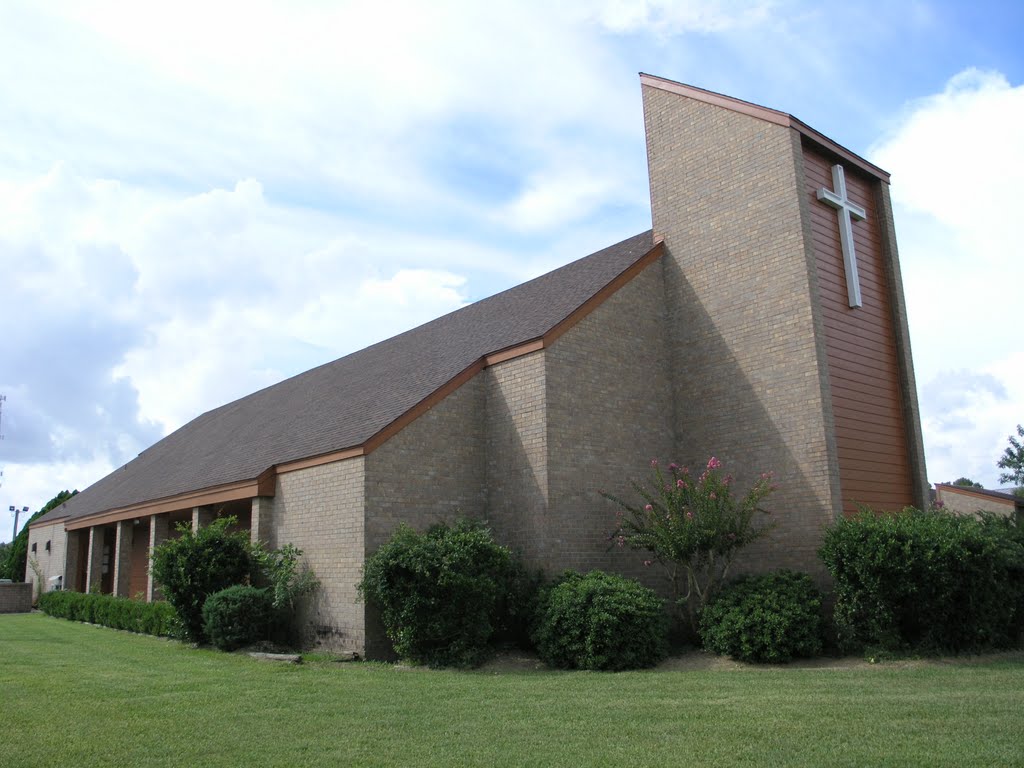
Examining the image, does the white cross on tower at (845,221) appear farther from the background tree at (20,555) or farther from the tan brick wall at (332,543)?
the background tree at (20,555)

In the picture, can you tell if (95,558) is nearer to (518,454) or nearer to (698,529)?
(518,454)

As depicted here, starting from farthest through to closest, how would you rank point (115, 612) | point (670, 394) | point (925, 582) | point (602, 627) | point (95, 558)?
point (95, 558) → point (115, 612) → point (670, 394) → point (602, 627) → point (925, 582)

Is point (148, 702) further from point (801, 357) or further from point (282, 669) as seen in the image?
point (801, 357)

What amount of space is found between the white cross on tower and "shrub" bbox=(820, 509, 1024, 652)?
5.53m

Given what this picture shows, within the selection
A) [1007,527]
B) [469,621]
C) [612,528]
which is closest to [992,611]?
[1007,527]

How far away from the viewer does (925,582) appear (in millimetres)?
11969

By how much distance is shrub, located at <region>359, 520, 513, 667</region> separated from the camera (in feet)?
43.0

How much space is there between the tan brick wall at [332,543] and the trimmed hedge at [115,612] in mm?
3689

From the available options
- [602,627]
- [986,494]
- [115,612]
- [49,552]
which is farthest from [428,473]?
[49,552]

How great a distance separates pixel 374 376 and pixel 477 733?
591 inches

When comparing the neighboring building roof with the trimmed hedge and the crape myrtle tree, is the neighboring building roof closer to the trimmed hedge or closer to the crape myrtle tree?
the crape myrtle tree

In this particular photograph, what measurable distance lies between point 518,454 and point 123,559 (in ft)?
49.2

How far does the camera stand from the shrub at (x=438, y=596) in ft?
43.0

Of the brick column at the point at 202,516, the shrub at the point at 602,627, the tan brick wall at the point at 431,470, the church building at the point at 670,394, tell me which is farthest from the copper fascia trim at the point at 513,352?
the brick column at the point at 202,516
